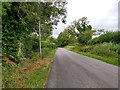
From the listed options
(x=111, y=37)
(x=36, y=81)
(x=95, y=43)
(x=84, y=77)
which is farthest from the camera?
(x=95, y=43)

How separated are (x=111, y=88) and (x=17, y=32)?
12.1m

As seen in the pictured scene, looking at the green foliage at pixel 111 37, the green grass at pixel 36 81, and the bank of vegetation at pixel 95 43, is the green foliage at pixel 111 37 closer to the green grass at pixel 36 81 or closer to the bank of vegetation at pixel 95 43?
the bank of vegetation at pixel 95 43

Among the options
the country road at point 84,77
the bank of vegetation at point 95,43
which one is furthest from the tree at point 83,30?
the country road at point 84,77

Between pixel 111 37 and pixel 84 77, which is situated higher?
pixel 111 37

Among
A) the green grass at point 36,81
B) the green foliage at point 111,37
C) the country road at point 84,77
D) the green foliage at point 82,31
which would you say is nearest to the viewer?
the country road at point 84,77

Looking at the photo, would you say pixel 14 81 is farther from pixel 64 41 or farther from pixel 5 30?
pixel 64 41

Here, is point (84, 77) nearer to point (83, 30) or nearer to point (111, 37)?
point (111, 37)

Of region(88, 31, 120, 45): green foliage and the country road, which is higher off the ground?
region(88, 31, 120, 45): green foliage

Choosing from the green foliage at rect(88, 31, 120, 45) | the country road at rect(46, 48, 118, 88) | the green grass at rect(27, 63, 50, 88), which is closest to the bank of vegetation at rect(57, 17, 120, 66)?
the green foliage at rect(88, 31, 120, 45)

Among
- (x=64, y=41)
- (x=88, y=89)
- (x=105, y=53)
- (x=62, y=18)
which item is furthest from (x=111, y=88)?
(x=64, y=41)

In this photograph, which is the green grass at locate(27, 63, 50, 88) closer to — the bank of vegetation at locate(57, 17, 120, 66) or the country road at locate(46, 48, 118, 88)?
the country road at locate(46, 48, 118, 88)

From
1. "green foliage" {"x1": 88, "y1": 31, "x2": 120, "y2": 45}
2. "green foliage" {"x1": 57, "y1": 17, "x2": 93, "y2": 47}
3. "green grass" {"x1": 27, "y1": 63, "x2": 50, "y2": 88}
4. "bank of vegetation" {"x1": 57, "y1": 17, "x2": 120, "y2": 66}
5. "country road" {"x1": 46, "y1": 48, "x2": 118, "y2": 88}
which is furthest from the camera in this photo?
"green foliage" {"x1": 57, "y1": 17, "x2": 93, "y2": 47}

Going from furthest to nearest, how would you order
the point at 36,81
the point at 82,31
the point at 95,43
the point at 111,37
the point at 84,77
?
the point at 82,31 < the point at 95,43 < the point at 111,37 < the point at 84,77 < the point at 36,81

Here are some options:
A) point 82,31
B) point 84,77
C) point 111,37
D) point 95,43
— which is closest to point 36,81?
point 84,77
